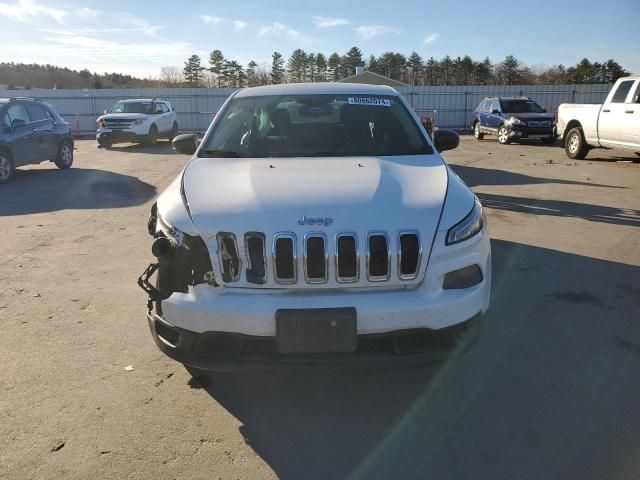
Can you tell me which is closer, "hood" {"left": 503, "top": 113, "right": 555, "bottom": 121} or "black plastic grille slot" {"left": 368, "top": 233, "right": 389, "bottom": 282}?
"black plastic grille slot" {"left": 368, "top": 233, "right": 389, "bottom": 282}

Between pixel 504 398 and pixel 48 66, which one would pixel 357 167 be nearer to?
pixel 504 398

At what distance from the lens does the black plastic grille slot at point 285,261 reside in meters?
2.71

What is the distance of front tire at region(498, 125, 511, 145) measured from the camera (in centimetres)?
1925

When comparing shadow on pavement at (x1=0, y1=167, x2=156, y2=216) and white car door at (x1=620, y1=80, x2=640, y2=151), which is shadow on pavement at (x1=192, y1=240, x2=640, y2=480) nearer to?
shadow on pavement at (x1=0, y1=167, x2=156, y2=216)

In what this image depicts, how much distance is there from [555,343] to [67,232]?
610 centimetres

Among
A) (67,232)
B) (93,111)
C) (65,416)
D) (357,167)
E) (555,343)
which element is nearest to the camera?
(65,416)

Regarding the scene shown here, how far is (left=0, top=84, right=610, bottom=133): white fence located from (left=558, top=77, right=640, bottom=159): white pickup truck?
45.9 feet

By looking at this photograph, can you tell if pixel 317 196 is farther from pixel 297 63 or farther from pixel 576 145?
pixel 297 63

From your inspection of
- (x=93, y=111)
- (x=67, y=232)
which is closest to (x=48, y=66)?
(x=93, y=111)

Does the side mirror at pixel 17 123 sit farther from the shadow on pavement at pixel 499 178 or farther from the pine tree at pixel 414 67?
the pine tree at pixel 414 67

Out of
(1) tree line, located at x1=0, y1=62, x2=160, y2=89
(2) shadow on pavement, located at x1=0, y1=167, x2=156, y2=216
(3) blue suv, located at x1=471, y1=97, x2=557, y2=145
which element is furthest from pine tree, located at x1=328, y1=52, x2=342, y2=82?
(2) shadow on pavement, located at x1=0, y1=167, x2=156, y2=216

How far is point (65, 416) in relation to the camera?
3.01 m

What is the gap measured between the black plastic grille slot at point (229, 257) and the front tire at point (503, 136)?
1822cm

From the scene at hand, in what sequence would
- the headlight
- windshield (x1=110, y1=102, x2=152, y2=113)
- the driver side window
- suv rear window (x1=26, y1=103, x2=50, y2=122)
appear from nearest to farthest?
1. the headlight
2. the driver side window
3. suv rear window (x1=26, y1=103, x2=50, y2=122)
4. windshield (x1=110, y1=102, x2=152, y2=113)
